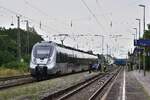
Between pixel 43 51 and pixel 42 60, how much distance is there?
2.87 feet

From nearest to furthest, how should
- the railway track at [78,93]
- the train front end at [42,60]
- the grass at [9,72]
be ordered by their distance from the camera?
the railway track at [78,93]
the train front end at [42,60]
the grass at [9,72]

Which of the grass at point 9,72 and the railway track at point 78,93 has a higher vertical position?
the grass at point 9,72

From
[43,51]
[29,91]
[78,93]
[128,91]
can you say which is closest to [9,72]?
[43,51]

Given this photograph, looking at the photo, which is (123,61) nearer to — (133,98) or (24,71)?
(24,71)

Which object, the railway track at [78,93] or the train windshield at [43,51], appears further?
the train windshield at [43,51]

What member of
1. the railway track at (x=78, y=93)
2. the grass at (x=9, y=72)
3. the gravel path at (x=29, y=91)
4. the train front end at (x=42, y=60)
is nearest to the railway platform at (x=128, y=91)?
the railway track at (x=78, y=93)

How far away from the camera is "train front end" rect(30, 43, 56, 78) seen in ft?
136

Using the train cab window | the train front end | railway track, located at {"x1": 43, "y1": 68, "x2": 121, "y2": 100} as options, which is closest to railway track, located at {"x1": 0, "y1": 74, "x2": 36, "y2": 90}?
the train front end

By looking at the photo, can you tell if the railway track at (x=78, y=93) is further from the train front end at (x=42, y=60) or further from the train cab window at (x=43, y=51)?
the train cab window at (x=43, y=51)

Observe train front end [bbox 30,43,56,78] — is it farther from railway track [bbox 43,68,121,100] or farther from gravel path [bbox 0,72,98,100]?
gravel path [bbox 0,72,98,100]

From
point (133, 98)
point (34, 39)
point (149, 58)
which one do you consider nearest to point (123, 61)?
point (34, 39)

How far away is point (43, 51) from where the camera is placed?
139 feet

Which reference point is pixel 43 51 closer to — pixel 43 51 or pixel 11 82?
pixel 43 51

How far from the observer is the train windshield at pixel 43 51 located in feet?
138
